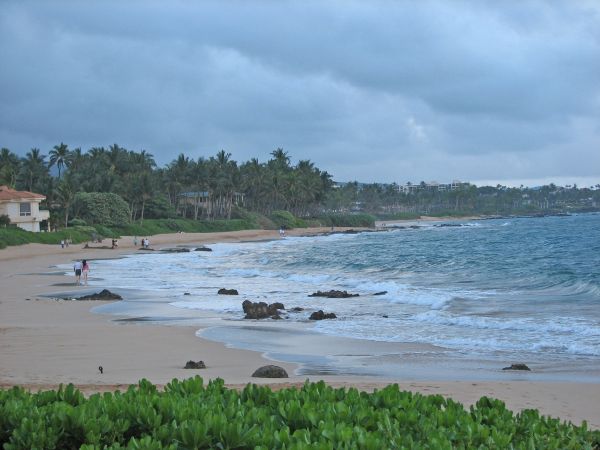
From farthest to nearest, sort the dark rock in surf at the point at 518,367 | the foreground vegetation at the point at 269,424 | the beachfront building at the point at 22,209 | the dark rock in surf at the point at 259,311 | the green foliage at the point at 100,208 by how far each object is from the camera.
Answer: the green foliage at the point at 100,208
the beachfront building at the point at 22,209
the dark rock in surf at the point at 259,311
the dark rock in surf at the point at 518,367
the foreground vegetation at the point at 269,424

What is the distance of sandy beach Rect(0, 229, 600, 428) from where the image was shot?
10.0 meters

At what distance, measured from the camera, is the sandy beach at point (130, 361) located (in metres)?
10.0

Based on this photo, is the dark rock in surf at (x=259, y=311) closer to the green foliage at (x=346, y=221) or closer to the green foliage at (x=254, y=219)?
the green foliage at (x=254, y=219)

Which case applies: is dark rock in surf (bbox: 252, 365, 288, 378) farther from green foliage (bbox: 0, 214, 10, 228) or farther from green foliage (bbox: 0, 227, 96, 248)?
green foliage (bbox: 0, 214, 10, 228)

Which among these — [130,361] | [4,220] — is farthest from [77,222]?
[130,361]

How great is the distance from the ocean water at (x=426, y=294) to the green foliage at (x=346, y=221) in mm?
79593

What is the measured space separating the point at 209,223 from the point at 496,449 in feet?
313

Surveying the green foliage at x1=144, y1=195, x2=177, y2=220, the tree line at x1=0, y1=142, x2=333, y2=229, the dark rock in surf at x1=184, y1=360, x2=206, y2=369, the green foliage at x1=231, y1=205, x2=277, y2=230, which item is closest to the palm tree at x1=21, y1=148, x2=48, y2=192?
the tree line at x1=0, y1=142, x2=333, y2=229

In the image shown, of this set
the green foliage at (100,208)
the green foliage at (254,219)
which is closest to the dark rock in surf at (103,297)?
the green foliage at (100,208)

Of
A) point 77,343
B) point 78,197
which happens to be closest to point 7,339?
point 77,343

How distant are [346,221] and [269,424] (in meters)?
132

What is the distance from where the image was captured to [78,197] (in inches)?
3093

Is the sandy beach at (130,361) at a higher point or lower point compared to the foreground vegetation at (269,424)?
lower

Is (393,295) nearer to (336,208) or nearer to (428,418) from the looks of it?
(428,418)
